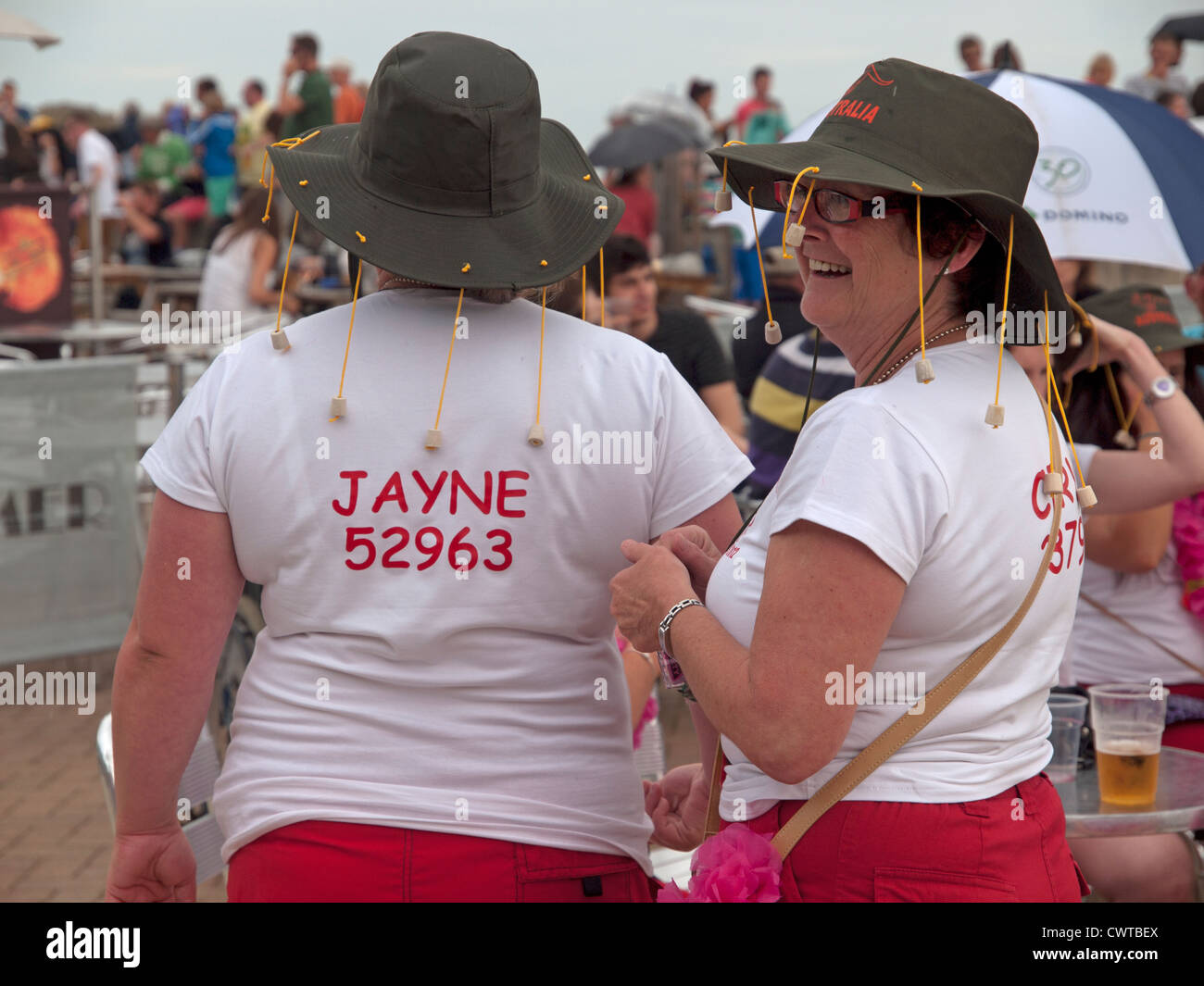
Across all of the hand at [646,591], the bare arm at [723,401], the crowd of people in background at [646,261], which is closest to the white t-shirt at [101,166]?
the crowd of people in background at [646,261]

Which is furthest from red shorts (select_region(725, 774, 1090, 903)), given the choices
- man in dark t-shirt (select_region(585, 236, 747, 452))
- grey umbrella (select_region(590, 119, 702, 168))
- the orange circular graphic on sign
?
grey umbrella (select_region(590, 119, 702, 168))

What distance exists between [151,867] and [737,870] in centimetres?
87

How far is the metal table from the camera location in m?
2.62

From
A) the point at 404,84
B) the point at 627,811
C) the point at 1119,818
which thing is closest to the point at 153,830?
the point at 627,811

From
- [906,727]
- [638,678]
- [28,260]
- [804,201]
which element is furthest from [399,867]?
[28,260]


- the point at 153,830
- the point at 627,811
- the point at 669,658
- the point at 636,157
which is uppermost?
the point at 669,658

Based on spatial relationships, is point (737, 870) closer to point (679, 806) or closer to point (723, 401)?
point (679, 806)

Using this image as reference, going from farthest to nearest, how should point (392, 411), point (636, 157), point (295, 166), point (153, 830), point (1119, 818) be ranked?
point (636, 157) < point (1119, 818) < point (153, 830) < point (295, 166) < point (392, 411)

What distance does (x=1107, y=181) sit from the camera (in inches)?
160

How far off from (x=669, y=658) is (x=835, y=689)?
250 millimetres

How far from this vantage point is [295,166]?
1.84 m

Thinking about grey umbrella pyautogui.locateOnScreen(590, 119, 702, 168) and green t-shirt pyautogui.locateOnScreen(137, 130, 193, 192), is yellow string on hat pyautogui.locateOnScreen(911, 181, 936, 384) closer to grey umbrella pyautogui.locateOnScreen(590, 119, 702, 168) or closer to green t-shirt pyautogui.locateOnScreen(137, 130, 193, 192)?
grey umbrella pyautogui.locateOnScreen(590, 119, 702, 168)
